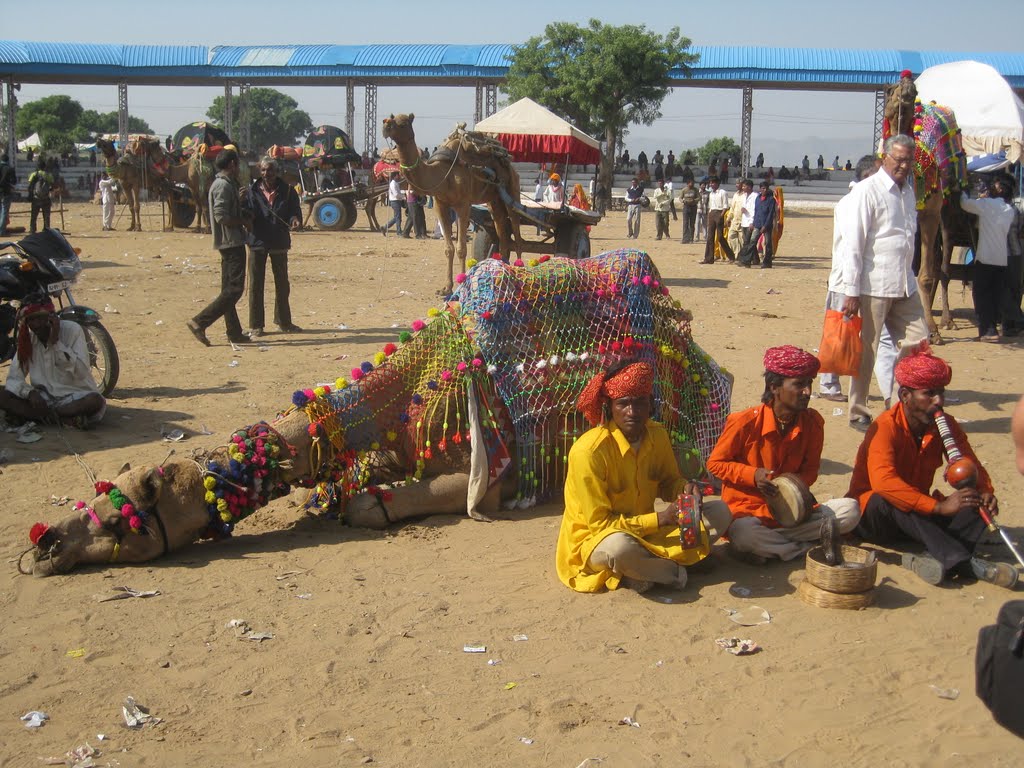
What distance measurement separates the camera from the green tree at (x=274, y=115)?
9644cm

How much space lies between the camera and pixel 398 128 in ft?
43.9

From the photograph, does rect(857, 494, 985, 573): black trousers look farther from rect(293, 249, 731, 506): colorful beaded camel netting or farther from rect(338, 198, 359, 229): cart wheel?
rect(338, 198, 359, 229): cart wheel

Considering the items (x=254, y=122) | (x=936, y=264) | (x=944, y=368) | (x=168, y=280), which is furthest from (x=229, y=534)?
(x=254, y=122)

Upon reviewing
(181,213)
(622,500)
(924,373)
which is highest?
(181,213)

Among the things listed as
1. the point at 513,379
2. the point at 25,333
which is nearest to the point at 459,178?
the point at 25,333

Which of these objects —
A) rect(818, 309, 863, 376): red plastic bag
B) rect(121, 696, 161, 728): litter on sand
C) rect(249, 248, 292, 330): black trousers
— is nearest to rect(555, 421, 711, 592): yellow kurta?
rect(121, 696, 161, 728): litter on sand

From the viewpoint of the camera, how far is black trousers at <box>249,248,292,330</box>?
10.9 m

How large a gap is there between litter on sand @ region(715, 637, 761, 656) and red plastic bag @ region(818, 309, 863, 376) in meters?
3.29

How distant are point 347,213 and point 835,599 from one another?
22.8m

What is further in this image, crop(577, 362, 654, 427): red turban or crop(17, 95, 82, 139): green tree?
crop(17, 95, 82, 139): green tree

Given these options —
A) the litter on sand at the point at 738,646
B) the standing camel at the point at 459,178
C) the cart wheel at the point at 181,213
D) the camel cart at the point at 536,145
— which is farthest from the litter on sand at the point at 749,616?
the cart wheel at the point at 181,213

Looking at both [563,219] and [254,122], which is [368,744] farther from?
[254,122]

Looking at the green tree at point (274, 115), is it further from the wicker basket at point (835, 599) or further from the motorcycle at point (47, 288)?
the wicker basket at point (835, 599)

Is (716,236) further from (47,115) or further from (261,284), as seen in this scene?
(47,115)
